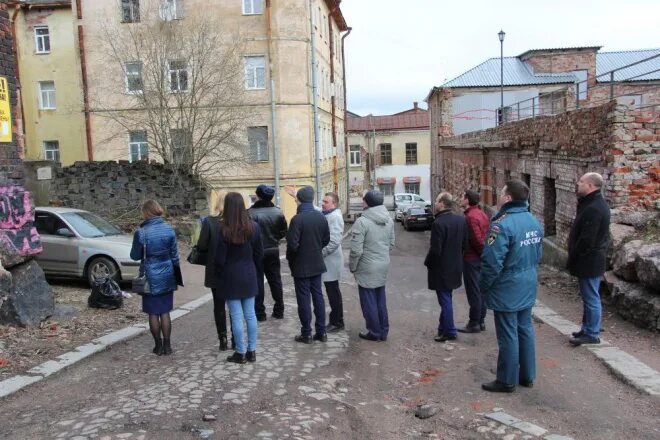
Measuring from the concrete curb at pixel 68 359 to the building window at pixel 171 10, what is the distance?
724 inches

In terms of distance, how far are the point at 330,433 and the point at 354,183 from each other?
54.0 m

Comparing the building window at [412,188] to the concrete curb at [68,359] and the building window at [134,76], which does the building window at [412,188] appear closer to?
the building window at [134,76]

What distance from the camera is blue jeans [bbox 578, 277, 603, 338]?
6.25 meters

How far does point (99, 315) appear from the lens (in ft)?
26.9

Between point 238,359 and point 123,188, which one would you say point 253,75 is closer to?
point 123,188

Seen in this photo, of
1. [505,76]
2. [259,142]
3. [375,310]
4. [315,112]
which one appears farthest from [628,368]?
[505,76]

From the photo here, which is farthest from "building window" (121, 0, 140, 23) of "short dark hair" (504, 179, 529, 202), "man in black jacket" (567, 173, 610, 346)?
"short dark hair" (504, 179, 529, 202)

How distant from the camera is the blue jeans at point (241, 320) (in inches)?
230

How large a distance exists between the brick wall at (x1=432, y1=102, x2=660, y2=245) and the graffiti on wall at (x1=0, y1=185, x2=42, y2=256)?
8968 millimetres

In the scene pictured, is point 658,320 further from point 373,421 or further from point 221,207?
point 221,207

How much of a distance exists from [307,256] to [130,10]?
2499cm

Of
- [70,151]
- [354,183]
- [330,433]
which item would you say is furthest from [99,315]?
[354,183]

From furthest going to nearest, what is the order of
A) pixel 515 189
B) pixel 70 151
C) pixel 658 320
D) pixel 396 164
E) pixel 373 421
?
1. pixel 396 164
2. pixel 70 151
3. pixel 658 320
4. pixel 515 189
5. pixel 373 421

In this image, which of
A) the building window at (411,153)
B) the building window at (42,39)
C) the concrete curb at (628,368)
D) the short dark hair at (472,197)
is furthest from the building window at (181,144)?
the building window at (411,153)
